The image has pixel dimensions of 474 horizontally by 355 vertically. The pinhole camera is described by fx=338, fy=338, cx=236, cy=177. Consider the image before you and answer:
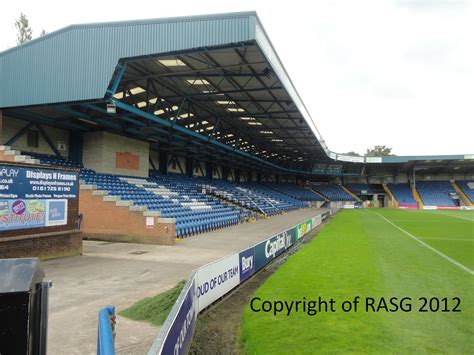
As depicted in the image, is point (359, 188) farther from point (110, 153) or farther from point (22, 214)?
point (22, 214)

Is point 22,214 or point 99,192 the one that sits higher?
point 99,192

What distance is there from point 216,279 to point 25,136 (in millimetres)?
16905

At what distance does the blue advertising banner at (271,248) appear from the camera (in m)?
12.4

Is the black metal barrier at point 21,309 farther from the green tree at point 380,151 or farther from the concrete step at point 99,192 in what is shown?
the green tree at point 380,151

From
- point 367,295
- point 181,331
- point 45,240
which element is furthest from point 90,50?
point 367,295

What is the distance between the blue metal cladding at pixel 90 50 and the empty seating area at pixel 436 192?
68396 mm

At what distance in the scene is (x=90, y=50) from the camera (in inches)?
606

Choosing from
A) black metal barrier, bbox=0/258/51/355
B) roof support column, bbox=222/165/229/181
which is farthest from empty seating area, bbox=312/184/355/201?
black metal barrier, bbox=0/258/51/355

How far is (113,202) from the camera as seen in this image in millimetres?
17094

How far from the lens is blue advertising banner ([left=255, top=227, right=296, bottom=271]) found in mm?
12430

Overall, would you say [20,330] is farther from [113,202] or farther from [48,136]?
[48,136]

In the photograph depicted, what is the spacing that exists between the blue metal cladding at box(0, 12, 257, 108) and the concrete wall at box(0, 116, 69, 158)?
1.98 metres

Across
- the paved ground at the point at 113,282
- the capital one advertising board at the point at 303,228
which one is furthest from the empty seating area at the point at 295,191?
the paved ground at the point at 113,282

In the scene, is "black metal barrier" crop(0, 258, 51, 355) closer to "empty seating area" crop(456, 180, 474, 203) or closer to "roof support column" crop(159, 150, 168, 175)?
"roof support column" crop(159, 150, 168, 175)
